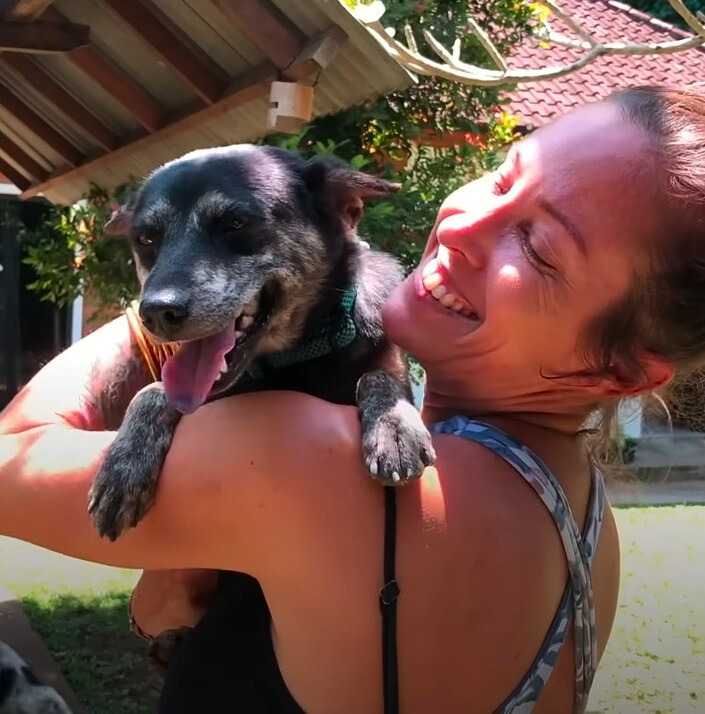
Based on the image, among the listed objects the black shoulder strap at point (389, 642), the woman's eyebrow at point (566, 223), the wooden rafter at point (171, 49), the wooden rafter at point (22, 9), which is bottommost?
the black shoulder strap at point (389, 642)

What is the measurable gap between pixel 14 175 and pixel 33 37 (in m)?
2.06

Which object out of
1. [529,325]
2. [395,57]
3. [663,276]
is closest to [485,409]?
[529,325]

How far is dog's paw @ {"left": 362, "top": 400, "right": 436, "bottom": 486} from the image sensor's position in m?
1.72

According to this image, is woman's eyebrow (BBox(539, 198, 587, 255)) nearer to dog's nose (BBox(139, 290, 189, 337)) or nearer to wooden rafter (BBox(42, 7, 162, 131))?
dog's nose (BBox(139, 290, 189, 337))

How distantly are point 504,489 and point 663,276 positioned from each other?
1.68ft

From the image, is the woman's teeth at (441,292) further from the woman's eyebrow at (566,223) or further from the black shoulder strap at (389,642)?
the black shoulder strap at (389,642)

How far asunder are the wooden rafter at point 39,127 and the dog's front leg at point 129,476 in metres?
3.55

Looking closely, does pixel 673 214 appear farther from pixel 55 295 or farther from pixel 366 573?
pixel 55 295

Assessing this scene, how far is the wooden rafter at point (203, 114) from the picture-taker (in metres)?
3.88

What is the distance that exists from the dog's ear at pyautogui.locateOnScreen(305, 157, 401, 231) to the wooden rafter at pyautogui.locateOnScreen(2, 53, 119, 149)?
2.44 meters

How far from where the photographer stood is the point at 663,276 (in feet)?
6.05

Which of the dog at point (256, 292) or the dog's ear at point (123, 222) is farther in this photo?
the dog's ear at point (123, 222)

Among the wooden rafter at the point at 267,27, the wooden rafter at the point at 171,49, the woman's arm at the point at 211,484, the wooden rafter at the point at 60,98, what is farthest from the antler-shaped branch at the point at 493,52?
the woman's arm at the point at 211,484

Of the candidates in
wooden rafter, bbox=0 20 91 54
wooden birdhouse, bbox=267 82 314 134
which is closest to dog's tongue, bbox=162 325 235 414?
wooden birdhouse, bbox=267 82 314 134
